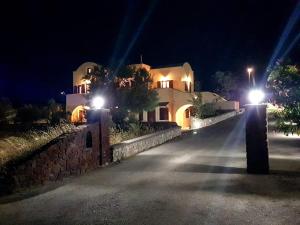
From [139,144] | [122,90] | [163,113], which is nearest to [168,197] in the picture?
[139,144]

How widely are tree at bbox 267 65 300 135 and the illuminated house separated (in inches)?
951

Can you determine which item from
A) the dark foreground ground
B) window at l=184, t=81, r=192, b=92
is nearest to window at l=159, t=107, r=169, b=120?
window at l=184, t=81, r=192, b=92

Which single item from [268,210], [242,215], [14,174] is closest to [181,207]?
[242,215]

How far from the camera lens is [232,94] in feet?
167

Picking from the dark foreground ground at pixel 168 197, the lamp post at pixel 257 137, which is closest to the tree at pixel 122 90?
the dark foreground ground at pixel 168 197

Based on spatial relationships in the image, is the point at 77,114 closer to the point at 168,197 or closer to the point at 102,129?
the point at 102,129

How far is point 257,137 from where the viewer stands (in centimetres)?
1007

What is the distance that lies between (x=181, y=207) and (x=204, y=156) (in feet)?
22.5

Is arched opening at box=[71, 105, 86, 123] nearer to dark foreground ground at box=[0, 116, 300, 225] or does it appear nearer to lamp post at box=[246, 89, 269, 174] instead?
dark foreground ground at box=[0, 116, 300, 225]

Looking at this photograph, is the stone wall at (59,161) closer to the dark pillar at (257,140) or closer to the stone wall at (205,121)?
the dark pillar at (257,140)

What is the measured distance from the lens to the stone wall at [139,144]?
1316cm

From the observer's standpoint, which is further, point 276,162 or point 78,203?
point 276,162

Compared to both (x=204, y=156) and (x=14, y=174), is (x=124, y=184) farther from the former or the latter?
(x=204, y=156)

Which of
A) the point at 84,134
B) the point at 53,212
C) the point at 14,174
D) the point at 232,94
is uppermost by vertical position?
the point at 232,94
